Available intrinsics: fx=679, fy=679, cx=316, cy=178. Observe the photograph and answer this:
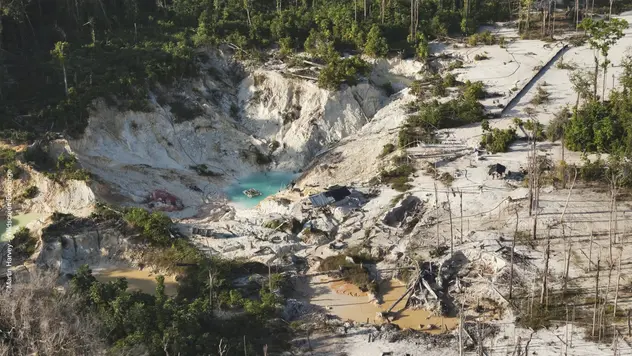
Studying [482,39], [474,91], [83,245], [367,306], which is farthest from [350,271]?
[482,39]

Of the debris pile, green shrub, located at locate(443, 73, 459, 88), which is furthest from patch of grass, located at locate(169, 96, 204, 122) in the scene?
green shrub, located at locate(443, 73, 459, 88)

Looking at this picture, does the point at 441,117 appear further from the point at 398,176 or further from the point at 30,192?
the point at 30,192

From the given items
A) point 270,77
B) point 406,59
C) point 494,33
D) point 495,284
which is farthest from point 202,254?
point 494,33

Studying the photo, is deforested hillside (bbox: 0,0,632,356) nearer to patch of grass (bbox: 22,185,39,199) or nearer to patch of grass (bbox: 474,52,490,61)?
patch of grass (bbox: 22,185,39,199)

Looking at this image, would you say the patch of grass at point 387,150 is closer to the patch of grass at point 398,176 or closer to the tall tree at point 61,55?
the patch of grass at point 398,176

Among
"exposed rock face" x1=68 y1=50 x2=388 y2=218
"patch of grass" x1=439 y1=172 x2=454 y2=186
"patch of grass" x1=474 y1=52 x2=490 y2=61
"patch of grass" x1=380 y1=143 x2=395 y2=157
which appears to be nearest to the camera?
"patch of grass" x1=439 y1=172 x2=454 y2=186

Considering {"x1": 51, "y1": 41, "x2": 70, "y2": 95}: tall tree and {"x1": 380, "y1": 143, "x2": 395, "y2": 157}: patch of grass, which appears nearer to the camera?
{"x1": 380, "y1": 143, "x2": 395, "y2": 157}: patch of grass

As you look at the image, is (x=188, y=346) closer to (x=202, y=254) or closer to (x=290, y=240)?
(x=202, y=254)
